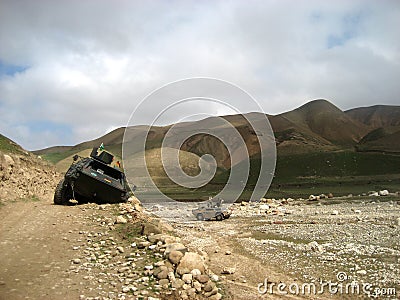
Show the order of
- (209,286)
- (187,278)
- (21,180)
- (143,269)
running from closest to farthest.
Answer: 1. (209,286)
2. (187,278)
3. (143,269)
4. (21,180)

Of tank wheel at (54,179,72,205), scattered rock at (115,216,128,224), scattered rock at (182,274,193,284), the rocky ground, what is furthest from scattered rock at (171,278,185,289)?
tank wheel at (54,179,72,205)

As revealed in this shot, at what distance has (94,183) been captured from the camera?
20578 mm

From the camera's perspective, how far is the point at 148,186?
10975 cm

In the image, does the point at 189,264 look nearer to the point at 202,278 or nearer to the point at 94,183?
the point at 202,278

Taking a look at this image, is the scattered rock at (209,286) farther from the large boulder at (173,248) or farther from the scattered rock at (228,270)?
the scattered rock at (228,270)

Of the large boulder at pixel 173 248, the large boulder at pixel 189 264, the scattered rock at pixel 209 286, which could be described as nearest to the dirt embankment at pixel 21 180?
the large boulder at pixel 173 248

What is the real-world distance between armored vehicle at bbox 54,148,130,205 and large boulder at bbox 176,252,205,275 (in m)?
10.4

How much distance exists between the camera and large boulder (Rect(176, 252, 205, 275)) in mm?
10857

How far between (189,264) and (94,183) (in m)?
11.0

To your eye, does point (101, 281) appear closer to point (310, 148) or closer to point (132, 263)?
point (132, 263)

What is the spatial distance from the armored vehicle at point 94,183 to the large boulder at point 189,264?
10.4m

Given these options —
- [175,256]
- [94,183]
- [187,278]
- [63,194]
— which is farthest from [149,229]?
[63,194]

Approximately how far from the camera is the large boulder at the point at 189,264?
10857mm

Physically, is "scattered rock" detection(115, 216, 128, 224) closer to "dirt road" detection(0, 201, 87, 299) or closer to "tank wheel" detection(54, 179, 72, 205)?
"dirt road" detection(0, 201, 87, 299)
